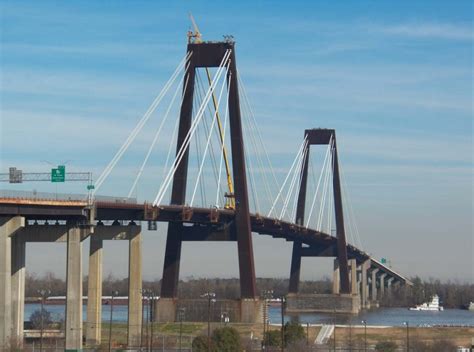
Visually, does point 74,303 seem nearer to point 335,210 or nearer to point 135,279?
point 135,279

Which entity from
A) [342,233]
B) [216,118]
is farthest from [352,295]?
[216,118]

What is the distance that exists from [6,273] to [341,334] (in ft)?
93.2

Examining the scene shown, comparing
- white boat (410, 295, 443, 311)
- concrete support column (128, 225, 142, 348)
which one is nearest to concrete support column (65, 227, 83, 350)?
concrete support column (128, 225, 142, 348)

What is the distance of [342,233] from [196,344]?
193 ft

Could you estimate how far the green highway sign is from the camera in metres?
57.6

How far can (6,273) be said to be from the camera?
169 ft

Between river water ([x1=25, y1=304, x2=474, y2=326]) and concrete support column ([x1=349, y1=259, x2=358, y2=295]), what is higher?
concrete support column ([x1=349, y1=259, x2=358, y2=295])

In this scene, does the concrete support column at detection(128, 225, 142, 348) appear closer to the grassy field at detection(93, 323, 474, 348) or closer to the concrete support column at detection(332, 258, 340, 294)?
the grassy field at detection(93, 323, 474, 348)

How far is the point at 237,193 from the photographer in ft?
237

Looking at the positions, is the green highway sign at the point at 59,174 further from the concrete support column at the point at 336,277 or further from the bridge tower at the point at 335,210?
the concrete support column at the point at 336,277

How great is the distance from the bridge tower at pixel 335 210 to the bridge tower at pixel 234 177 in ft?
113

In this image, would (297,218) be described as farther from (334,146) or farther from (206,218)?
(206,218)

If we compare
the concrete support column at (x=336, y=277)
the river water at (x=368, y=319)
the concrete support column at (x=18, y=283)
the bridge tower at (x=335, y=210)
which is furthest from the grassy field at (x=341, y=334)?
the concrete support column at (x=336, y=277)

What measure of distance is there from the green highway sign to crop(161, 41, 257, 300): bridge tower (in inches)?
548
